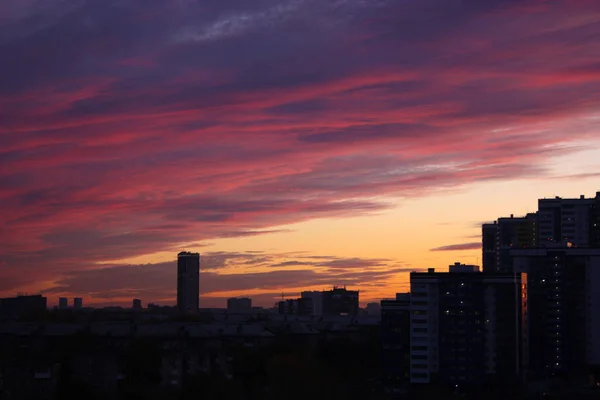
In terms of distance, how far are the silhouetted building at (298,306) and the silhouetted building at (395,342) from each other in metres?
65.7

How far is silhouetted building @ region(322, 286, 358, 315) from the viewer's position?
110713mm

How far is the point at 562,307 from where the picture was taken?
49.9 metres

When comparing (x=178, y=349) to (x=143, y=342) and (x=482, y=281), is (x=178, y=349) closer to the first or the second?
(x=143, y=342)

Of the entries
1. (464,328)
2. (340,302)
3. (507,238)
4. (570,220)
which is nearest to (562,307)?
(464,328)

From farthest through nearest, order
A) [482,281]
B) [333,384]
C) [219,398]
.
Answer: [482,281], [333,384], [219,398]

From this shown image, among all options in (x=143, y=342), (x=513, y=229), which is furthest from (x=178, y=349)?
(x=513, y=229)

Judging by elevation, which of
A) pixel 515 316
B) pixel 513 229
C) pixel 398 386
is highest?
pixel 513 229

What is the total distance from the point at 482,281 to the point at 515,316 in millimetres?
2144

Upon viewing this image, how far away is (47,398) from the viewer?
3591cm

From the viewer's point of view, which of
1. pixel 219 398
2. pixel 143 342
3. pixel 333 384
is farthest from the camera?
→ pixel 143 342

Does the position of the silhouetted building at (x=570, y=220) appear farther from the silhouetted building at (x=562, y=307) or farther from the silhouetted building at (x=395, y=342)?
the silhouetted building at (x=395, y=342)

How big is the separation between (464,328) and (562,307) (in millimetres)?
8548

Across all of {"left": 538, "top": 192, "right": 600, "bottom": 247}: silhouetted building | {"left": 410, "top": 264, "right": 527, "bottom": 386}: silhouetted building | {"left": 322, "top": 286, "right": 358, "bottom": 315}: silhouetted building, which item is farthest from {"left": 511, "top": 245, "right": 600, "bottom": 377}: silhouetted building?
{"left": 322, "top": 286, "right": 358, "bottom": 315}: silhouetted building

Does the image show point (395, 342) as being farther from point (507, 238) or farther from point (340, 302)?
point (340, 302)
